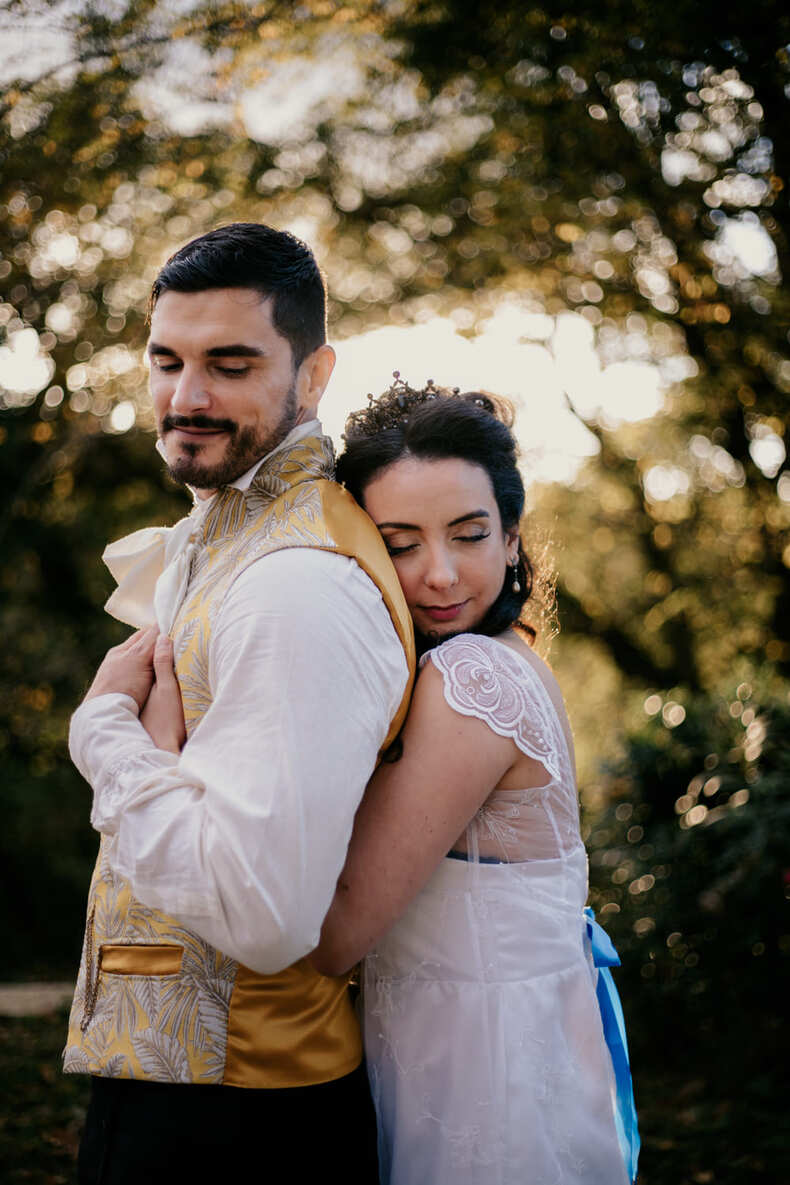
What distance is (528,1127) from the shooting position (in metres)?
1.96

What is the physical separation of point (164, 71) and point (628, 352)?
21.6 ft

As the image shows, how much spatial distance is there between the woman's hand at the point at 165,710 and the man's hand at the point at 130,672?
22 millimetres

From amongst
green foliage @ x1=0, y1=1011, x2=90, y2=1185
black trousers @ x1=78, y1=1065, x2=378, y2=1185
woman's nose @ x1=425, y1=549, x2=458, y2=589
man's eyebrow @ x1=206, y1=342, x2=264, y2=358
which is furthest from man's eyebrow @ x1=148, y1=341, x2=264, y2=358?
green foliage @ x1=0, y1=1011, x2=90, y2=1185

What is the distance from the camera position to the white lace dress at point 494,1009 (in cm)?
196

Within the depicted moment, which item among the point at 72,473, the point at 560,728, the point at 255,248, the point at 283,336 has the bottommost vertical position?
the point at 560,728

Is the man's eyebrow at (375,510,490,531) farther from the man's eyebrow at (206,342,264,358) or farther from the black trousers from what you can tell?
the black trousers

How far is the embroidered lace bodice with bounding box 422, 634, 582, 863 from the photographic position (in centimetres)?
197

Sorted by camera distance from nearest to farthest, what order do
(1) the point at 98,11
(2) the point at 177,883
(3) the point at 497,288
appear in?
1. (2) the point at 177,883
2. (1) the point at 98,11
3. (3) the point at 497,288

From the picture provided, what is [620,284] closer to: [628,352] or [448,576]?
[628,352]

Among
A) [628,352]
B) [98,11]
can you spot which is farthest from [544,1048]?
[628,352]

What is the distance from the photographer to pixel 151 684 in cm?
190

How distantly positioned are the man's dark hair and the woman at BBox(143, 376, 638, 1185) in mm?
439

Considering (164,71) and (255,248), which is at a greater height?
(164,71)

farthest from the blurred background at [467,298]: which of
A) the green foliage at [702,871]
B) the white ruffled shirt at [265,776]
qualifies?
the white ruffled shirt at [265,776]
